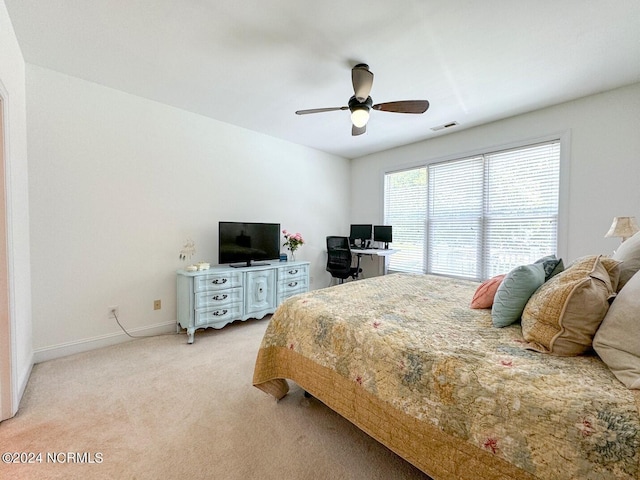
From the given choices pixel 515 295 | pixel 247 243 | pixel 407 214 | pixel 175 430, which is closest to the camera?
pixel 515 295

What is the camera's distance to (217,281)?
296cm

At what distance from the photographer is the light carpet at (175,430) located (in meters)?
1.30

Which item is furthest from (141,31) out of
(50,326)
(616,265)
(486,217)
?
(486,217)

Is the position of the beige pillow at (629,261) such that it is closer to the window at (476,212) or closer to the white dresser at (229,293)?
the window at (476,212)

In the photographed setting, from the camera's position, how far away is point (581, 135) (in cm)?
286

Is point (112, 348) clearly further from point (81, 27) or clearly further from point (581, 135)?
point (581, 135)

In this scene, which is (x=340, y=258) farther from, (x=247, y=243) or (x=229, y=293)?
(x=229, y=293)

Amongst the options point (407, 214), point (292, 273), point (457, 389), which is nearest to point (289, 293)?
point (292, 273)

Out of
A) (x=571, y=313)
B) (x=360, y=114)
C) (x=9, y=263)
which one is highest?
(x=360, y=114)

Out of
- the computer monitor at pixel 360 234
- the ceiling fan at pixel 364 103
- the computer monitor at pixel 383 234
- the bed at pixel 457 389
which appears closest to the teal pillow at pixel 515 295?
the bed at pixel 457 389

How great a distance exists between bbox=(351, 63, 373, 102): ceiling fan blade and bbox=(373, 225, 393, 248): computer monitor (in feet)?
8.67

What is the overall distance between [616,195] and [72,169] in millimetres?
5372

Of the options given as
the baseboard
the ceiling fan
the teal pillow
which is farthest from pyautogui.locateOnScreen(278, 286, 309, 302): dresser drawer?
the teal pillow

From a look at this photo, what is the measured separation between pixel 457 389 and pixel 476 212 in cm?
336
